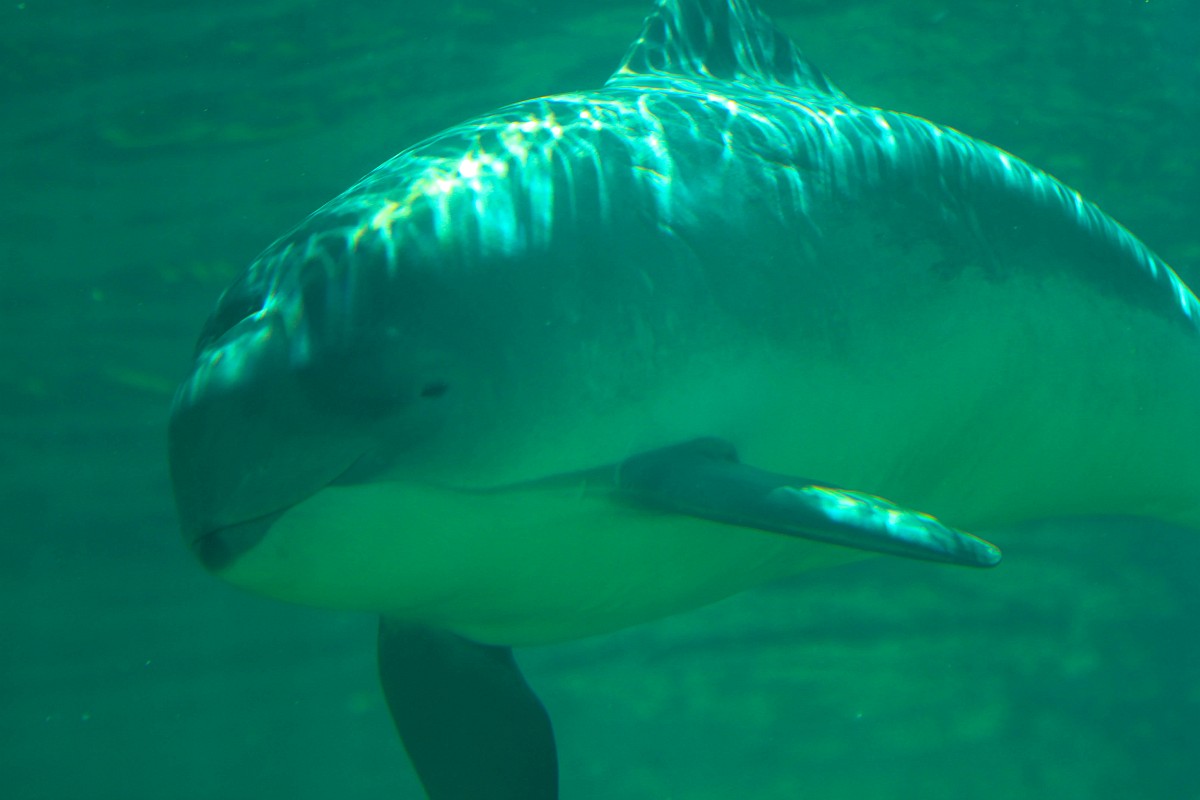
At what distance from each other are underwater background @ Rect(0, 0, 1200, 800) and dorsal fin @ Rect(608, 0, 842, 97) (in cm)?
276

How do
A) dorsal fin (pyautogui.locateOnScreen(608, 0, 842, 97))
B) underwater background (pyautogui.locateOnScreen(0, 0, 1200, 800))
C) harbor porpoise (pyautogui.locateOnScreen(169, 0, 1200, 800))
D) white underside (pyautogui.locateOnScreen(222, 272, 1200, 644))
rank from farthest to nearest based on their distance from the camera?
1. underwater background (pyautogui.locateOnScreen(0, 0, 1200, 800))
2. dorsal fin (pyautogui.locateOnScreen(608, 0, 842, 97))
3. white underside (pyautogui.locateOnScreen(222, 272, 1200, 644))
4. harbor porpoise (pyautogui.locateOnScreen(169, 0, 1200, 800))

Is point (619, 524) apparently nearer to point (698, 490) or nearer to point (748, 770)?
point (698, 490)

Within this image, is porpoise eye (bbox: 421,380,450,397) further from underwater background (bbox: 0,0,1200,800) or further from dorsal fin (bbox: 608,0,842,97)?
underwater background (bbox: 0,0,1200,800)

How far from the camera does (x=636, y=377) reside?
3.57 m

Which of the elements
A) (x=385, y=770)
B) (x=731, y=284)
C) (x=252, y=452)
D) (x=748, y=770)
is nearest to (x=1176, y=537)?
(x=748, y=770)

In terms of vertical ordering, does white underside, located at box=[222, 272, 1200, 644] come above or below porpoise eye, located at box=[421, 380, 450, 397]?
below

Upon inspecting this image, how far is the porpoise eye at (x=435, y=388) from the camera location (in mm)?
3197

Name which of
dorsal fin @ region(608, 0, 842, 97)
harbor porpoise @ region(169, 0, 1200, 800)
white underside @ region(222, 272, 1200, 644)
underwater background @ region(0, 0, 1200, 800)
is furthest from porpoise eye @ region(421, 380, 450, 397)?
underwater background @ region(0, 0, 1200, 800)

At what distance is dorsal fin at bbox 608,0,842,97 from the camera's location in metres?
5.82

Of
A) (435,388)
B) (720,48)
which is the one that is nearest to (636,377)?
(435,388)

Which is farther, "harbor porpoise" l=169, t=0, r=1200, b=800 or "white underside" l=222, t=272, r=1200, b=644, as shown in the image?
"white underside" l=222, t=272, r=1200, b=644

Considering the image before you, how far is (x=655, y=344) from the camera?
3.62 metres

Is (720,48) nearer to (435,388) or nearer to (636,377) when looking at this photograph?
(636,377)

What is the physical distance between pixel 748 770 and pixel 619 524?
17218 mm
